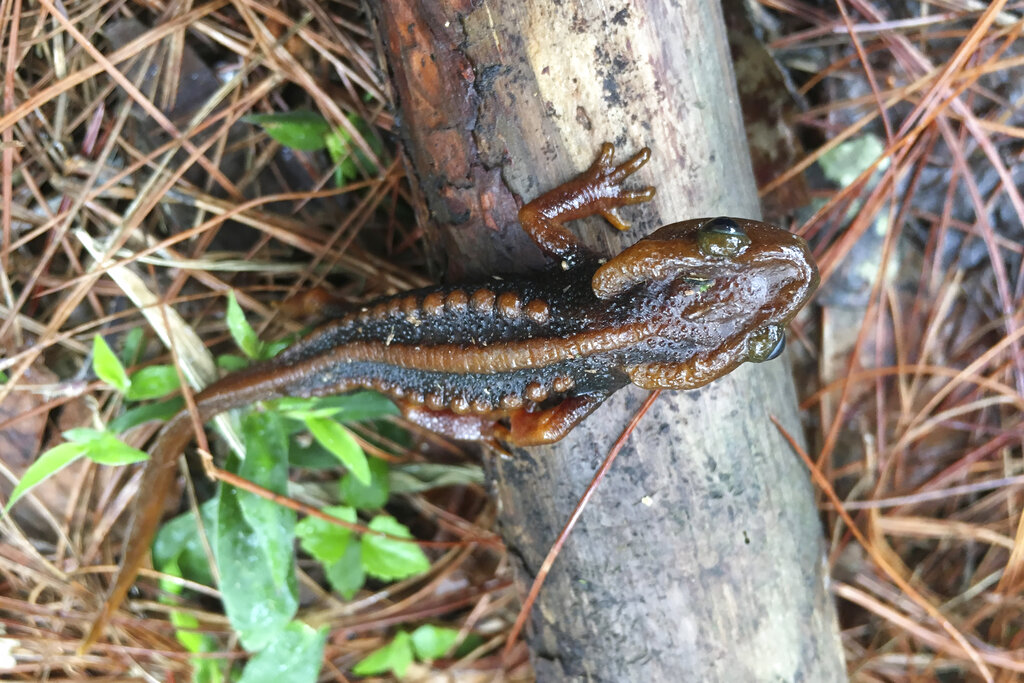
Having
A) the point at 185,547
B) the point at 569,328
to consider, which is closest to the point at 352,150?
the point at 569,328

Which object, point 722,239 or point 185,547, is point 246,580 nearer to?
point 185,547

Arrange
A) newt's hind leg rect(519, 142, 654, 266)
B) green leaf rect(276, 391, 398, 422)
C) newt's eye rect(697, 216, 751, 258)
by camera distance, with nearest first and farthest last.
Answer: newt's eye rect(697, 216, 751, 258) < newt's hind leg rect(519, 142, 654, 266) < green leaf rect(276, 391, 398, 422)

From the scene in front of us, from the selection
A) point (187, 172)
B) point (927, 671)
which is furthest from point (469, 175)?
point (927, 671)

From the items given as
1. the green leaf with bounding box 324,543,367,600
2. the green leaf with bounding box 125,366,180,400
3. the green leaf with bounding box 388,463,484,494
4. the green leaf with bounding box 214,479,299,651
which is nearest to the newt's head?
the green leaf with bounding box 388,463,484,494

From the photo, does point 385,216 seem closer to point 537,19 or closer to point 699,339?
point 537,19

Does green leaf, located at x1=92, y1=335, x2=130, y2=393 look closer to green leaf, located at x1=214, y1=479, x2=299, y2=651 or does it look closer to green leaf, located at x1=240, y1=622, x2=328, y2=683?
green leaf, located at x1=214, y1=479, x2=299, y2=651

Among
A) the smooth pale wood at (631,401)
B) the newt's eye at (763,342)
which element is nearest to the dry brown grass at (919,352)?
the smooth pale wood at (631,401)
